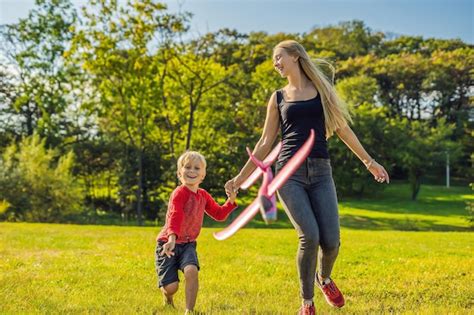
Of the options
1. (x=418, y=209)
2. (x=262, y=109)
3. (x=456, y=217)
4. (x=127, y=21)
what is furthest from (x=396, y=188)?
(x=127, y=21)

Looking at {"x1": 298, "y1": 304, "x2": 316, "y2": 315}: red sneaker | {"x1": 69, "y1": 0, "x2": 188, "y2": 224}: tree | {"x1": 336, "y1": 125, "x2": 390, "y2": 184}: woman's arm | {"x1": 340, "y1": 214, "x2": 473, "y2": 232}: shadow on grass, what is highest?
{"x1": 69, "y1": 0, "x2": 188, "y2": 224}: tree

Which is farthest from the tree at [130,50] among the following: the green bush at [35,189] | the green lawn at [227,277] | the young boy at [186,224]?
the young boy at [186,224]

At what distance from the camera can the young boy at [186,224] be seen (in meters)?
4.46

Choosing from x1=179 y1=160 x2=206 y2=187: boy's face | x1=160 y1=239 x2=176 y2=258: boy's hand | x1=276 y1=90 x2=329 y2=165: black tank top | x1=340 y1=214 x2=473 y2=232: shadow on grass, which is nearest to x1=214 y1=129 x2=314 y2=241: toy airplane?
x1=276 y1=90 x2=329 y2=165: black tank top

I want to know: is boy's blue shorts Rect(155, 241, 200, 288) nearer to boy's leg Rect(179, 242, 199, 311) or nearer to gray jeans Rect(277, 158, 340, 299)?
boy's leg Rect(179, 242, 199, 311)

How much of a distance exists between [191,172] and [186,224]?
0.47 m

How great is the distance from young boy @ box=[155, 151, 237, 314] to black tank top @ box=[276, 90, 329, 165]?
1.98ft

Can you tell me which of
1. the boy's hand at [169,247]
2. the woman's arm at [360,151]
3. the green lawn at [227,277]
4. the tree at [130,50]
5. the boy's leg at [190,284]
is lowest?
the green lawn at [227,277]

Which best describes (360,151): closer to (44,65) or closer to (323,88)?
(323,88)

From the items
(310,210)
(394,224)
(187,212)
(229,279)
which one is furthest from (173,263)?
(394,224)

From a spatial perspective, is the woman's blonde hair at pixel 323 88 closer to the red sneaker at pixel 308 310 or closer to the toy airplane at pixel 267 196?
the toy airplane at pixel 267 196

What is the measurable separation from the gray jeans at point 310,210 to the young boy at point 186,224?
528mm

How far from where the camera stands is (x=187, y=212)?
4.56 meters

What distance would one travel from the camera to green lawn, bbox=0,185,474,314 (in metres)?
4.98
